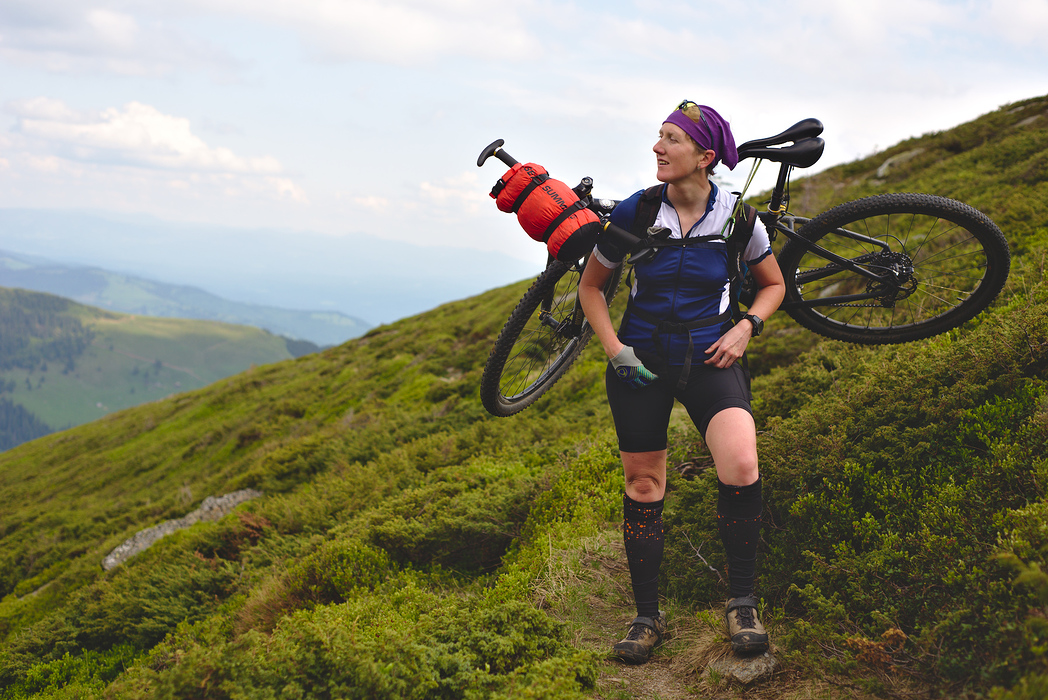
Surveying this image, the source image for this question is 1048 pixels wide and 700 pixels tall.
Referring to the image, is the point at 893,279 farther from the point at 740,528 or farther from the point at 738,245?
the point at 740,528

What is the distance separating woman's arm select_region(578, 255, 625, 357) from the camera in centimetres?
326

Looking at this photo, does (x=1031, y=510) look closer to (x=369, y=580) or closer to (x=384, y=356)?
(x=369, y=580)

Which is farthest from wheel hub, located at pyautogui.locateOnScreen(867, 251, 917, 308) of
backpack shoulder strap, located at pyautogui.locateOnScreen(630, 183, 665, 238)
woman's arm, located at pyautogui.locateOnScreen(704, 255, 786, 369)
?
backpack shoulder strap, located at pyautogui.locateOnScreen(630, 183, 665, 238)

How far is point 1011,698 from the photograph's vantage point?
2.01m

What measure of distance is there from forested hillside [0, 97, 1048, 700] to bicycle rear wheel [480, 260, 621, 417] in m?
1.33

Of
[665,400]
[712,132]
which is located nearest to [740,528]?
[665,400]

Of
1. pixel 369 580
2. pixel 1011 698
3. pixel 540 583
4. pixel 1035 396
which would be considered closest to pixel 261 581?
pixel 369 580

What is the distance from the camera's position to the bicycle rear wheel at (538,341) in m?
4.50

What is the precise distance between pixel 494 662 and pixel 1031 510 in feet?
9.81

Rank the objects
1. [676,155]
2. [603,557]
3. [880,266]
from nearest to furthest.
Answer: [676,155] < [880,266] < [603,557]

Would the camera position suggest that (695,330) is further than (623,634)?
No

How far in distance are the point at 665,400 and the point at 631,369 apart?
0.33m

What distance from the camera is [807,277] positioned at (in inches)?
166

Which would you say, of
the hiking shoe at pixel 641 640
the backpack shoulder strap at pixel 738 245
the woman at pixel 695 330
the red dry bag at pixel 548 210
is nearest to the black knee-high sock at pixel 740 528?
the woman at pixel 695 330
